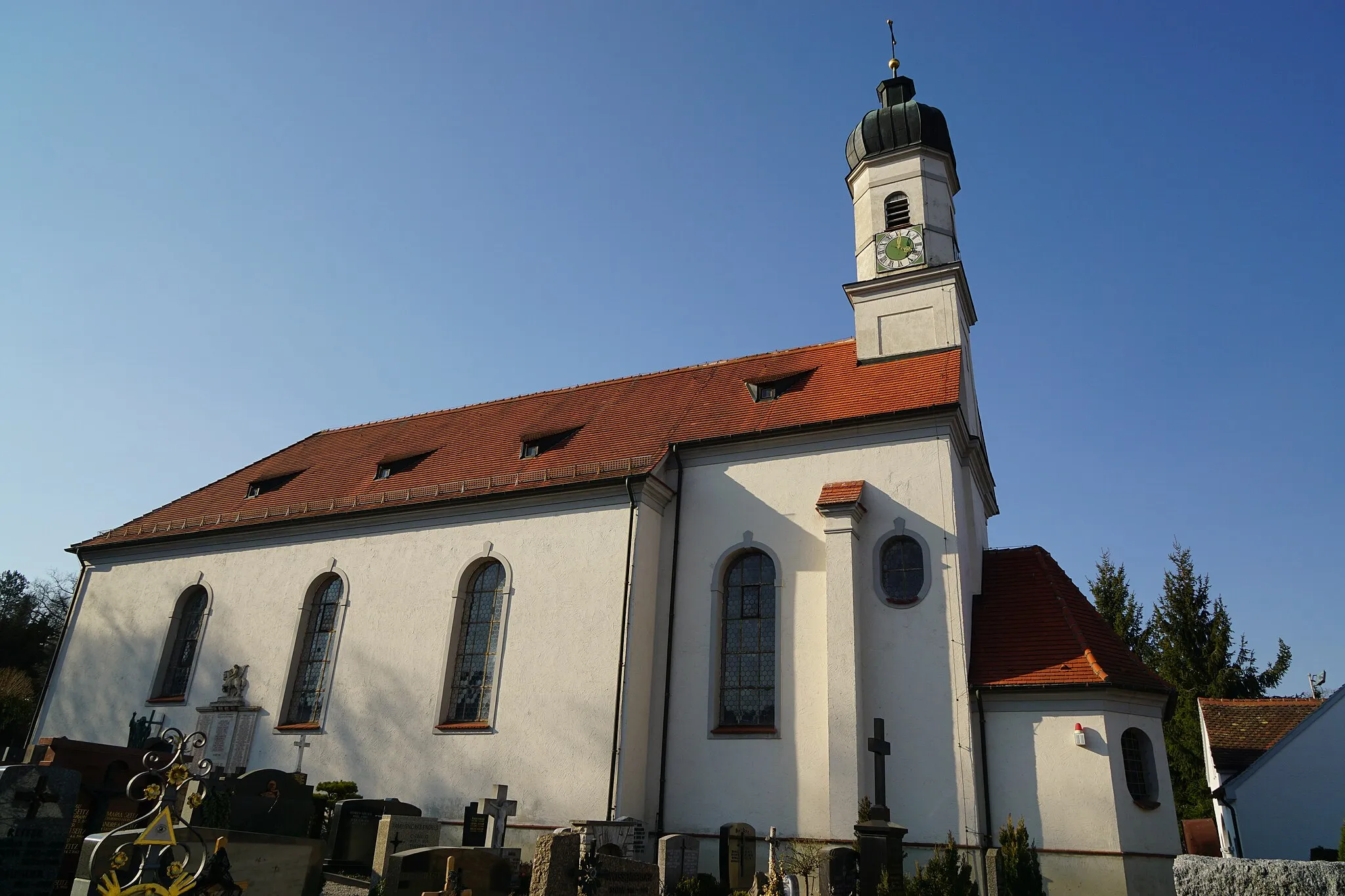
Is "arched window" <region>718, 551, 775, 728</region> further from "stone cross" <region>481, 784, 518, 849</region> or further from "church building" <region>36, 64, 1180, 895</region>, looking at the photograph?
"stone cross" <region>481, 784, 518, 849</region>

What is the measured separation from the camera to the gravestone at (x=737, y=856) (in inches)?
509

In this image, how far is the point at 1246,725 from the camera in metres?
19.8

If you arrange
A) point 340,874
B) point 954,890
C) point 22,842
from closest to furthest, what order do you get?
point 22,842, point 954,890, point 340,874

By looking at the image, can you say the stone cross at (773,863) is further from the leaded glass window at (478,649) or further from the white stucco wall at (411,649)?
the leaded glass window at (478,649)

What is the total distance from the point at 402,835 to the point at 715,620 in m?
6.07

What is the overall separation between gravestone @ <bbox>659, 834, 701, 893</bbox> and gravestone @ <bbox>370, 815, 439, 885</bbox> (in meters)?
3.33

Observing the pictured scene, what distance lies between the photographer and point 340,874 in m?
12.5

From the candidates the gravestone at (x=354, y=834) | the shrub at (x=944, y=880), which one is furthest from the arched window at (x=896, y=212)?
the gravestone at (x=354, y=834)

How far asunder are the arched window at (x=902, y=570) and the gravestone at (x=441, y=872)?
711cm

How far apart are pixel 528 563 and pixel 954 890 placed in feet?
30.0

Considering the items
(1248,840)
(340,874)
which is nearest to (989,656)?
(1248,840)

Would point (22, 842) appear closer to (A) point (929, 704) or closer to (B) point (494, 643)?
(B) point (494, 643)

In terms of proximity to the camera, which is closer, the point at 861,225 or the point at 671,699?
the point at 671,699

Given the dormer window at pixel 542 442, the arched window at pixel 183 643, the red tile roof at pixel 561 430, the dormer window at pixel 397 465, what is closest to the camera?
the red tile roof at pixel 561 430
